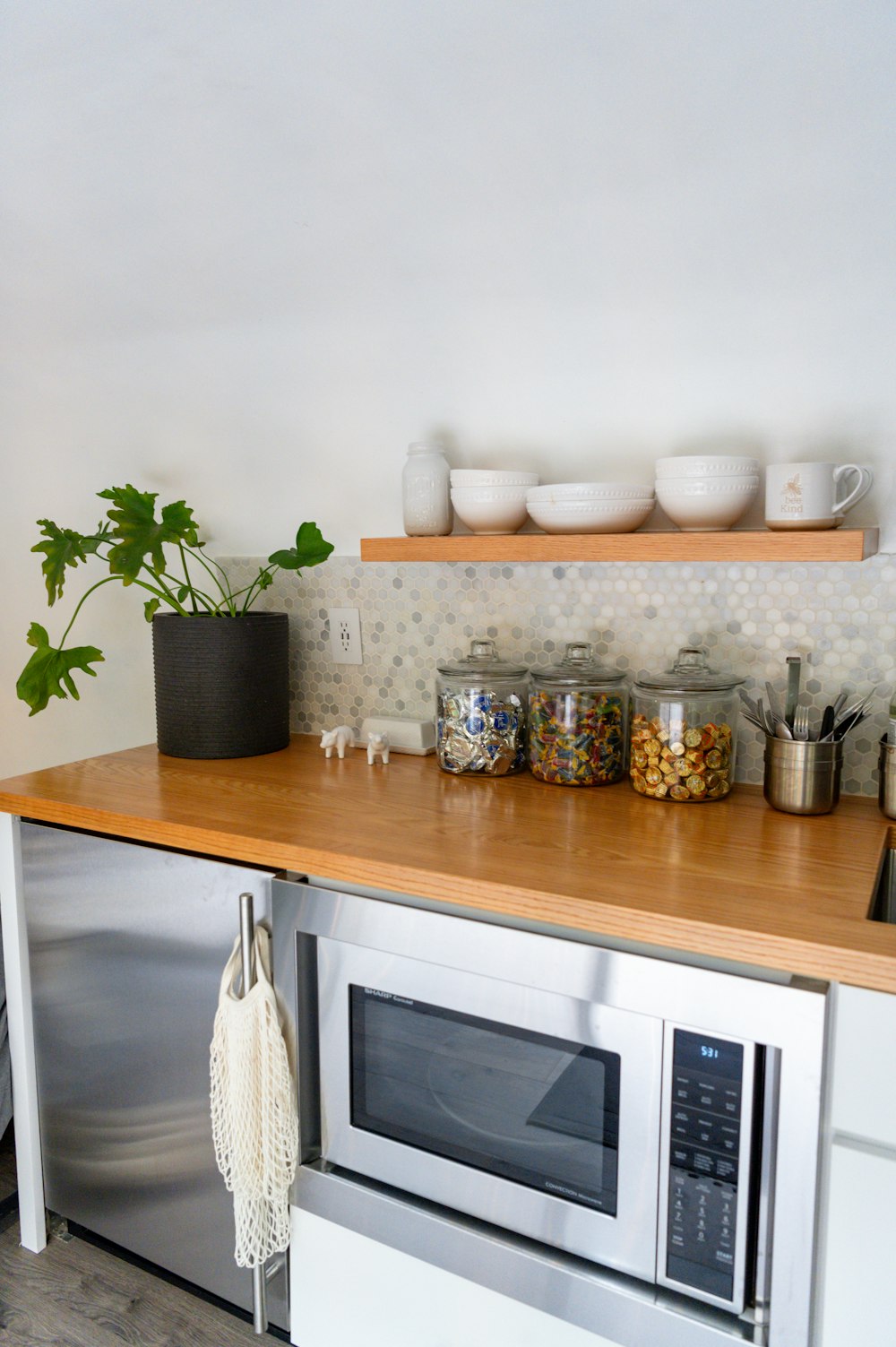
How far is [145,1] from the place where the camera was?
1936 millimetres

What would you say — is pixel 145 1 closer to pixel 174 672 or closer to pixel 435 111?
pixel 435 111

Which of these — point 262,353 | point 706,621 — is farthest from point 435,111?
point 706,621

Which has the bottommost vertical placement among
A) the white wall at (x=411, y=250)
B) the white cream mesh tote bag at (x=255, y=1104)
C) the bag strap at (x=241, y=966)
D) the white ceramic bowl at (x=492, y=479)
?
the white cream mesh tote bag at (x=255, y=1104)

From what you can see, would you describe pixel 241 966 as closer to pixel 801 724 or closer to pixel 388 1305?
pixel 388 1305

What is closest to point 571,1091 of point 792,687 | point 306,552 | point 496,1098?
point 496,1098

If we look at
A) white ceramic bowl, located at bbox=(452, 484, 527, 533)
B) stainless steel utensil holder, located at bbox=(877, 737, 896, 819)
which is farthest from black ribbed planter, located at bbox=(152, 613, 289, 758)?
stainless steel utensil holder, located at bbox=(877, 737, 896, 819)

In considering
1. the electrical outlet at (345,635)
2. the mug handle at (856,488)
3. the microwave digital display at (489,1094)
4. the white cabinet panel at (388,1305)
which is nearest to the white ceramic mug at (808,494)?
the mug handle at (856,488)

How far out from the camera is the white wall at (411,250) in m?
1.49

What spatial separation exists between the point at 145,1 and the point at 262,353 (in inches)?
27.7

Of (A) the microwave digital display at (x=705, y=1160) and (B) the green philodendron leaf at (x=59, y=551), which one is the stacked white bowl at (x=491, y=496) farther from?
(A) the microwave digital display at (x=705, y=1160)

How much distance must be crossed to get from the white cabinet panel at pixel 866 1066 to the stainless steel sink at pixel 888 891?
0.33m

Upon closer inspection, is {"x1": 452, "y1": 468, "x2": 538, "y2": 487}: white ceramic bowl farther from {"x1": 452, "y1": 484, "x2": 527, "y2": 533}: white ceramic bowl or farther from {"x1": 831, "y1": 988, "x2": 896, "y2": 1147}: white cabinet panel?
{"x1": 831, "y1": 988, "x2": 896, "y2": 1147}: white cabinet panel

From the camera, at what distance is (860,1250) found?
1050mm

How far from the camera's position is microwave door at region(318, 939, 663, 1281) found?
119 centimetres
